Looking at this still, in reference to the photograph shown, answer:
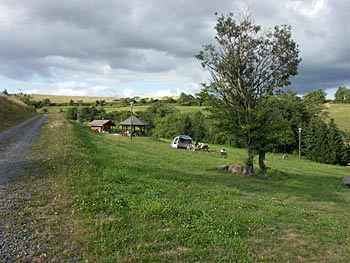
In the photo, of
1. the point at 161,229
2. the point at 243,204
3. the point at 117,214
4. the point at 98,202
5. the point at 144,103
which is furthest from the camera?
the point at 144,103

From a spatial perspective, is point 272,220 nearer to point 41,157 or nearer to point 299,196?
point 299,196

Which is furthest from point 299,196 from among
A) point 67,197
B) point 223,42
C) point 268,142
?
point 223,42

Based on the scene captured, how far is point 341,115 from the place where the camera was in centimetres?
6475

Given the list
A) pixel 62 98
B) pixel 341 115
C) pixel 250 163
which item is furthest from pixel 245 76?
pixel 62 98

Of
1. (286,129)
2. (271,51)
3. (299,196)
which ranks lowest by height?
(299,196)

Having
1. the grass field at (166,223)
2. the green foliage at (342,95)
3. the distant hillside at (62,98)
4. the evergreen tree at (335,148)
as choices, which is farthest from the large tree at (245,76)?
the distant hillside at (62,98)

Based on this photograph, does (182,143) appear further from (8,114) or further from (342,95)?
(342,95)

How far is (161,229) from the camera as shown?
464 cm

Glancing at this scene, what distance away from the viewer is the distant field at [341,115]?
179ft

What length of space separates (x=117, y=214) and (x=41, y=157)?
214 inches

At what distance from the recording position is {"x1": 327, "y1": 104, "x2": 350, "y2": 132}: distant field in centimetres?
5469

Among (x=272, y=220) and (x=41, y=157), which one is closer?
(x=272, y=220)

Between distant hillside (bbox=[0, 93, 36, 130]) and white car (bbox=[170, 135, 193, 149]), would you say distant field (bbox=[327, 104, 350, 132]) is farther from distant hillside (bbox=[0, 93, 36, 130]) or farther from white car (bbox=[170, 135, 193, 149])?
distant hillside (bbox=[0, 93, 36, 130])

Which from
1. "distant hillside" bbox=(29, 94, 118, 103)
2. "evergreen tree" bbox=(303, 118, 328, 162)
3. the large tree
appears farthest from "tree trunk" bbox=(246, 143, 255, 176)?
"distant hillside" bbox=(29, 94, 118, 103)
